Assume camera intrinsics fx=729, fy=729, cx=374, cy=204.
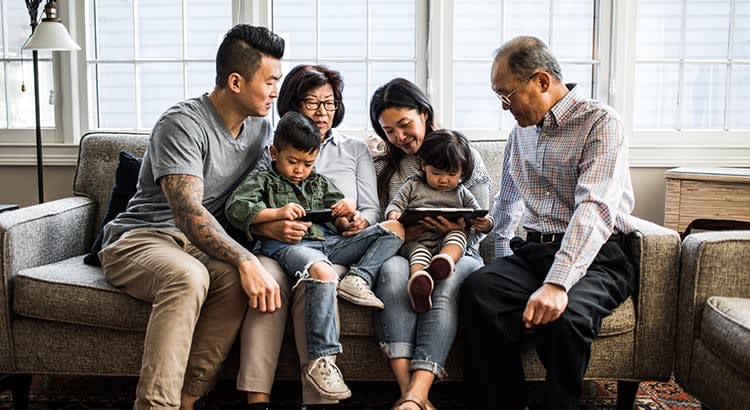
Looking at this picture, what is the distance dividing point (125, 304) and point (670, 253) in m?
1.62

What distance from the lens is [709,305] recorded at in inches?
80.7

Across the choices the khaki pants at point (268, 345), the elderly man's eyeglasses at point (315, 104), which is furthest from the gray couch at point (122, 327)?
the elderly man's eyeglasses at point (315, 104)

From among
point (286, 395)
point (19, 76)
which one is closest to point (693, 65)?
point (286, 395)

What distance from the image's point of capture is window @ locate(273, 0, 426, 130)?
3.35 meters

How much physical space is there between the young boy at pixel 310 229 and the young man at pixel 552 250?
0.34 m

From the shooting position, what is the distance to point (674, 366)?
2191 millimetres

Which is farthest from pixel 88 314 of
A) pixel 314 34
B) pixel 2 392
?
pixel 314 34

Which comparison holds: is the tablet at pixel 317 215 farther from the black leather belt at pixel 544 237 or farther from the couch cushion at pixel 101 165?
the couch cushion at pixel 101 165

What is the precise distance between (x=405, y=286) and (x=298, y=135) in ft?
1.91

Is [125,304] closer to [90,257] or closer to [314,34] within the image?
[90,257]

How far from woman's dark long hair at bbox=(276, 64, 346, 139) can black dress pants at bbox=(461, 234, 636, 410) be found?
0.91m

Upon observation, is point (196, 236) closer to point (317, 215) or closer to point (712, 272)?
point (317, 215)

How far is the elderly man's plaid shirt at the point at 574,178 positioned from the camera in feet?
6.73

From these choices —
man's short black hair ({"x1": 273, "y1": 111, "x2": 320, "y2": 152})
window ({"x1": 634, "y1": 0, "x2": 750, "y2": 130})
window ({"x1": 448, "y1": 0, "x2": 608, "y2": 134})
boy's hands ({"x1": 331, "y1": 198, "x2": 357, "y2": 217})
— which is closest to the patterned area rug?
boy's hands ({"x1": 331, "y1": 198, "x2": 357, "y2": 217})
